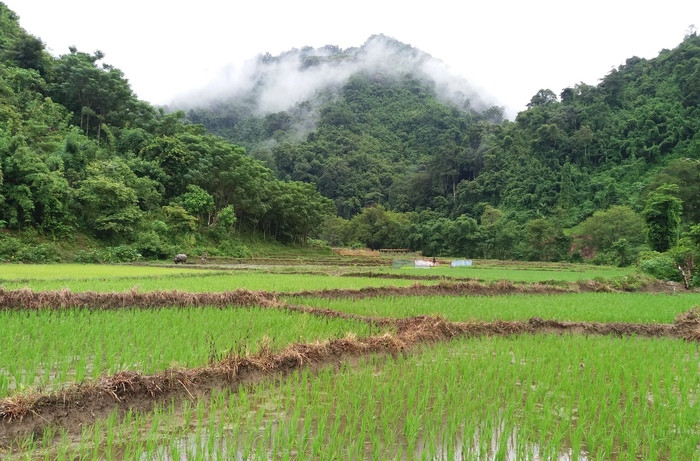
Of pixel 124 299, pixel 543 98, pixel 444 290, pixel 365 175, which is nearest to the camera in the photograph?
pixel 124 299

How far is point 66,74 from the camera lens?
27109mm

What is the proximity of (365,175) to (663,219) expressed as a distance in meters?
44.8

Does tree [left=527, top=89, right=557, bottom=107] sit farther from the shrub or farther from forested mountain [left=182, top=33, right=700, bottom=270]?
the shrub

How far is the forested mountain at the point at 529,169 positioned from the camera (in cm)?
3303

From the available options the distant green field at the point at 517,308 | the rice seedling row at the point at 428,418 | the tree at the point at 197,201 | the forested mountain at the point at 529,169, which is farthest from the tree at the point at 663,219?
the tree at the point at 197,201

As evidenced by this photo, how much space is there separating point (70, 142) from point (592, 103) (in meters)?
52.5

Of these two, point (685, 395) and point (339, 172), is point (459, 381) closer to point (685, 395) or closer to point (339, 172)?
point (685, 395)

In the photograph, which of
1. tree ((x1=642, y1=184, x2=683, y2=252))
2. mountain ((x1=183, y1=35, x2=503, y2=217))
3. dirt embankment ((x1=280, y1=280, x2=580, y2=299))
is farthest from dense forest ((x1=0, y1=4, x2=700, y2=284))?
dirt embankment ((x1=280, y1=280, x2=580, y2=299))

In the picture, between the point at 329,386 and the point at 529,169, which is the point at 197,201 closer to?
the point at 329,386

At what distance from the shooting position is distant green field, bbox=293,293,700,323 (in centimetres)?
795

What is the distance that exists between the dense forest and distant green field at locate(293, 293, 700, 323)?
7.83 meters

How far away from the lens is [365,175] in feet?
209

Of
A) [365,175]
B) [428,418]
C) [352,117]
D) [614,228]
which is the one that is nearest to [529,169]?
[614,228]

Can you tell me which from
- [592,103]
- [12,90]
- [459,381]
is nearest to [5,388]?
[459,381]
